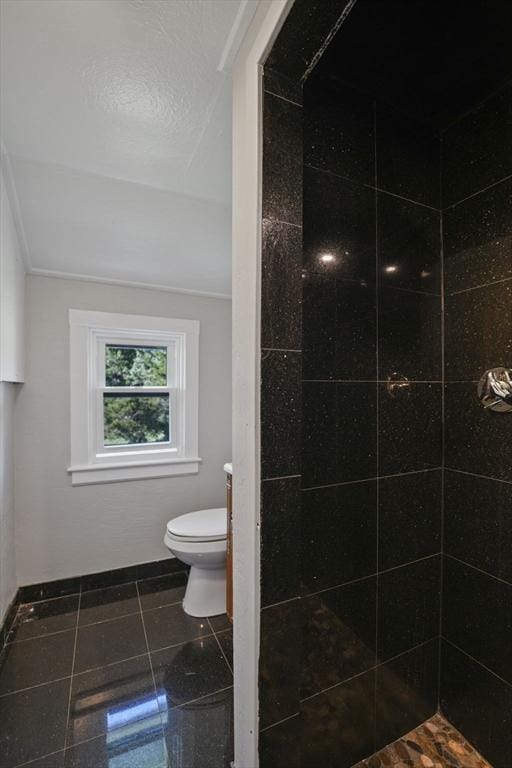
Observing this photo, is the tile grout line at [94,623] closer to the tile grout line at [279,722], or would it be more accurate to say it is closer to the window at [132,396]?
the window at [132,396]

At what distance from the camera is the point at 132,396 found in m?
2.48

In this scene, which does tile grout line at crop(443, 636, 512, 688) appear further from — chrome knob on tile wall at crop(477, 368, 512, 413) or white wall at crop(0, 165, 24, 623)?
white wall at crop(0, 165, 24, 623)

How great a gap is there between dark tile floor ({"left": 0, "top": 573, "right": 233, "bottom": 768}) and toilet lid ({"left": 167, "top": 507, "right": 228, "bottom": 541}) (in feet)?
1.54

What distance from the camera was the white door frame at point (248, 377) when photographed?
86cm

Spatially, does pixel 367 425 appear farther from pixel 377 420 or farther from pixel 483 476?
pixel 483 476

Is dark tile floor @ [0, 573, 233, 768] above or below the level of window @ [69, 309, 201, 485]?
below

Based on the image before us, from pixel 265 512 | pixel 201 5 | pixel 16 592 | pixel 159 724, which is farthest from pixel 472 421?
pixel 16 592

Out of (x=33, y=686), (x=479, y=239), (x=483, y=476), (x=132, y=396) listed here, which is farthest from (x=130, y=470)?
(x=479, y=239)

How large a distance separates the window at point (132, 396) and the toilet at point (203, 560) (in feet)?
1.90

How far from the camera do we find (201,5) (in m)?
0.83

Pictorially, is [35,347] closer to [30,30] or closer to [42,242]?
[42,242]

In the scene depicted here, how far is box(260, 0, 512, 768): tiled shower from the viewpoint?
2.92ft

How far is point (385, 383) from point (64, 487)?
205 cm

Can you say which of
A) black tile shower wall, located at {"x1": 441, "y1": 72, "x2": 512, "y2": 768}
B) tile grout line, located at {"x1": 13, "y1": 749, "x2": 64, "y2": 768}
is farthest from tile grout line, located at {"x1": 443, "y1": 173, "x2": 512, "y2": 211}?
tile grout line, located at {"x1": 13, "y1": 749, "x2": 64, "y2": 768}
